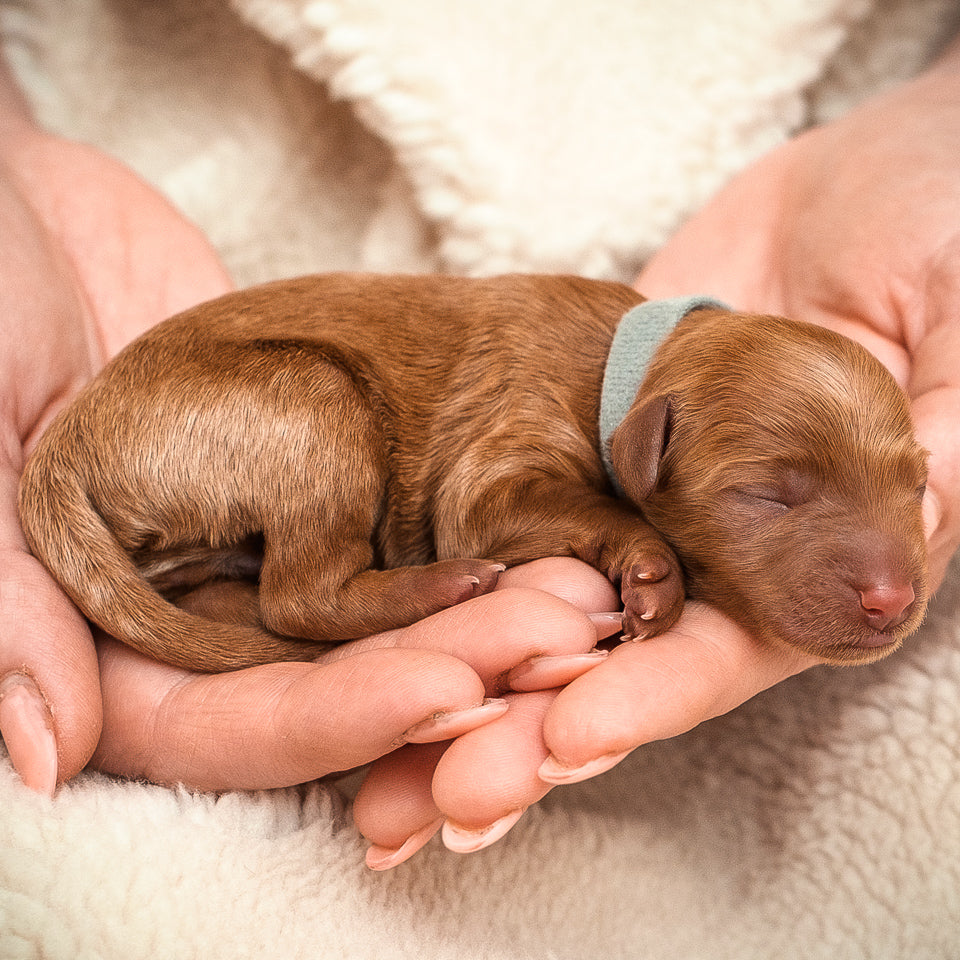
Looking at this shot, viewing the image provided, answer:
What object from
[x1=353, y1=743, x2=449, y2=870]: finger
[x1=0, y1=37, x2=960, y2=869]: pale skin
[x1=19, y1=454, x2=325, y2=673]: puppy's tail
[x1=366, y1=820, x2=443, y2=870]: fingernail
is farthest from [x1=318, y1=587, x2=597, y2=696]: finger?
[x1=19, y1=454, x2=325, y2=673]: puppy's tail

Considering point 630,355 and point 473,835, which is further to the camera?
point 630,355

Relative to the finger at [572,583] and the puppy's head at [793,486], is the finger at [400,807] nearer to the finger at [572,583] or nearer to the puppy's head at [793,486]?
the finger at [572,583]

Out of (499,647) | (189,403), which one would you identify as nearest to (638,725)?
(499,647)

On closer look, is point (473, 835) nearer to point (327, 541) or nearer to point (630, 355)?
point (327, 541)

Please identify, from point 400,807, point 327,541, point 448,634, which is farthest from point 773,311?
point 400,807

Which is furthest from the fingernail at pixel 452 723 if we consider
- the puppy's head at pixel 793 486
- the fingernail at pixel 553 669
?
→ the puppy's head at pixel 793 486
